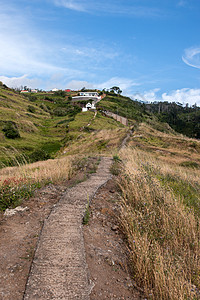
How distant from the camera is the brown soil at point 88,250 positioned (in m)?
2.33

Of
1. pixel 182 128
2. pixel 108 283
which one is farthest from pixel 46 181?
pixel 182 128

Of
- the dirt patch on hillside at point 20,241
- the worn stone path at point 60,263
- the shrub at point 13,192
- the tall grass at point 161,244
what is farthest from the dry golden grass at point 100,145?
the worn stone path at point 60,263

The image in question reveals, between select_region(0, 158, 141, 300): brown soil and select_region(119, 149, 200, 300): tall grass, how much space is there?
240mm

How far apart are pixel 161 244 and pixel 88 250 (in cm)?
120

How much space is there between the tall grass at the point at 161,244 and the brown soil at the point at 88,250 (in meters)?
0.24

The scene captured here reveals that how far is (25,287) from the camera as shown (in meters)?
2.24

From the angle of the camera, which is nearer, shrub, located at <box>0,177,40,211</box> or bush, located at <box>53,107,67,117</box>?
shrub, located at <box>0,177,40,211</box>

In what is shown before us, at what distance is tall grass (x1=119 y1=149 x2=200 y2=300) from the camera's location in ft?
7.81

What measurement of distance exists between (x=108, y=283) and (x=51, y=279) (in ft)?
2.22

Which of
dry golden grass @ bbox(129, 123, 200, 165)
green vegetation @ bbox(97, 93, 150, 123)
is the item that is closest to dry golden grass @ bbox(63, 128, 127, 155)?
dry golden grass @ bbox(129, 123, 200, 165)

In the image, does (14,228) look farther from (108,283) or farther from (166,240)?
(166,240)

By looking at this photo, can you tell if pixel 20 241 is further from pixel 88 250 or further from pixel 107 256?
pixel 107 256

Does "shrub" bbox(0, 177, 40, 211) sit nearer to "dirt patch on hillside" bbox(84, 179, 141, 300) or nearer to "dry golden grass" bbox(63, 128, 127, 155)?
"dirt patch on hillside" bbox(84, 179, 141, 300)

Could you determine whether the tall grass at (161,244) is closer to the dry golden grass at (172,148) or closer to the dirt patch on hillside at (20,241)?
the dirt patch on hillside at (20,241)
